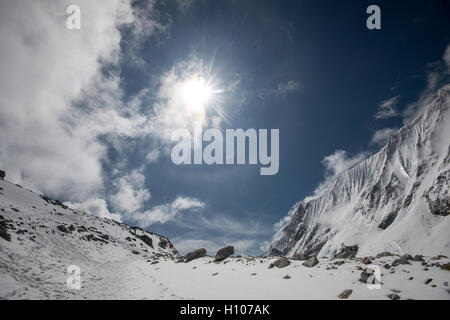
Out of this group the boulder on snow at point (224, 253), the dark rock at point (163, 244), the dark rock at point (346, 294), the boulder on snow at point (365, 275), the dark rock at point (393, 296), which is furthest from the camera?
the dark rock at point (163, 244)

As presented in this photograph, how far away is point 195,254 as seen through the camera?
24641 mm

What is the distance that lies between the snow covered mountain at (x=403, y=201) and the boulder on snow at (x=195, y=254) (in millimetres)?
105875

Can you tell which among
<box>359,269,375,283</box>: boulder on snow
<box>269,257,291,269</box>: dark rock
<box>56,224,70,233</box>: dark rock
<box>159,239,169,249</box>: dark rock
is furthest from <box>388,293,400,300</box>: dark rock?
<box>159,239,169,249</box>: dark rock

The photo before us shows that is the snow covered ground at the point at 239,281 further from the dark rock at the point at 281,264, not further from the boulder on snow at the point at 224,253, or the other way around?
the boulder on snow at the point at 224,253

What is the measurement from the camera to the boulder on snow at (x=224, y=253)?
2130 centimetres

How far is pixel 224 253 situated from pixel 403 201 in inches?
6048

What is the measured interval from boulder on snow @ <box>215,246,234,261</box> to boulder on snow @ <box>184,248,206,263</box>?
3.99m

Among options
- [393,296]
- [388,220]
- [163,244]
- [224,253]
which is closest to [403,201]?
[388,220]

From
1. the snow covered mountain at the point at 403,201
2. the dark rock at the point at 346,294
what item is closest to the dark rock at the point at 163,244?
the dark rock at the point at 346,294

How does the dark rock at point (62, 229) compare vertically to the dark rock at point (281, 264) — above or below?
above

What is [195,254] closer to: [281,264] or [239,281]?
[239,281]

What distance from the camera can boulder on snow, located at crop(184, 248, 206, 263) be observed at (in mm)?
24163

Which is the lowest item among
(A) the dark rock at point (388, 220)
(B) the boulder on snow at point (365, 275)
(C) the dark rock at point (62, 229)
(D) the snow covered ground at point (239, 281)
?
(D) the snow covered ground at point (239, 281)

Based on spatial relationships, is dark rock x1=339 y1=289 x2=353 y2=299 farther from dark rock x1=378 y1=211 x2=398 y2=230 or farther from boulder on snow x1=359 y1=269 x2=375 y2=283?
dark rock x1=378 y1=211 x2=398 y2=230
